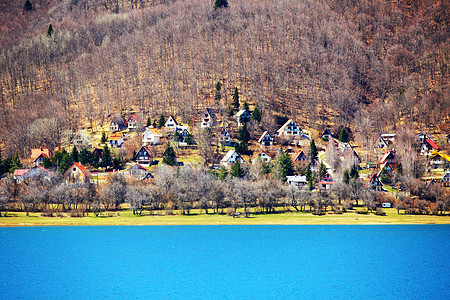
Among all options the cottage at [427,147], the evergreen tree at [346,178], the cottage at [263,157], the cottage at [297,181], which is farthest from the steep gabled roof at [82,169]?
the cottage at [427,147]

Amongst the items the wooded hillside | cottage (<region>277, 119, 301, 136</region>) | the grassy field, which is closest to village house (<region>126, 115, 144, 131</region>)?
the wooded hillside

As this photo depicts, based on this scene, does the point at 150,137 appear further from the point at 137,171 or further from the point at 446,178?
the point at 446,178

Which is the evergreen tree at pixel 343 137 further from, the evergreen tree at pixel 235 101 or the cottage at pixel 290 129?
the evergreen tree at pixel 235 101

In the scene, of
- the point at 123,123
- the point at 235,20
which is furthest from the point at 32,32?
the point at 123,123

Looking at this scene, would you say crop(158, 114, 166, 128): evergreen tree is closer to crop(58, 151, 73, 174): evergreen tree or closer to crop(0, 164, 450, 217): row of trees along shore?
crop(58, 151, 73, 174): evergreen tree

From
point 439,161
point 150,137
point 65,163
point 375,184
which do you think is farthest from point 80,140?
point 439,161

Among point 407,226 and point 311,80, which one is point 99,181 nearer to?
point 407,226
